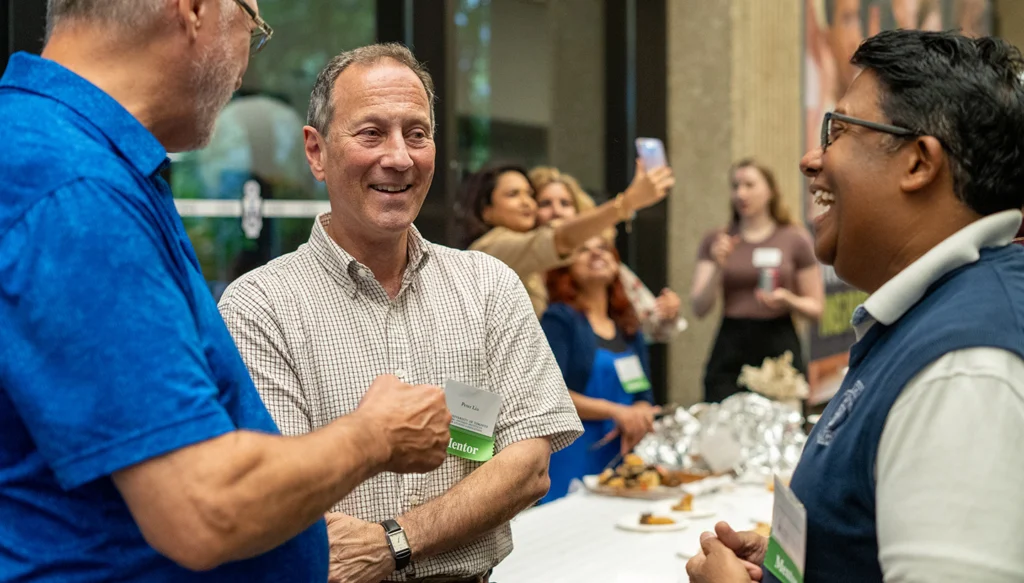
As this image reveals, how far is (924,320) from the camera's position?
48.8 inches

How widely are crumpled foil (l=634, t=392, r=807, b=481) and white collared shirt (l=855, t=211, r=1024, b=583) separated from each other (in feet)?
7.73

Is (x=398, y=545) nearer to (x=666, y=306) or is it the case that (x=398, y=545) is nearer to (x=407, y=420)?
(x=407, y=420)

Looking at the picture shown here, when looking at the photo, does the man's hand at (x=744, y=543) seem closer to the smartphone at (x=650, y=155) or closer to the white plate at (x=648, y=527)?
the white plate at (x=648, y=527)

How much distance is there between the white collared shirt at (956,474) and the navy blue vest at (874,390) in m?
0.02

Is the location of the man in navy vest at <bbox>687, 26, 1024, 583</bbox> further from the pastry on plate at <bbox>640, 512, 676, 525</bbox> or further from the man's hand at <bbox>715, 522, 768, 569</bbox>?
the pastry on plate at <bbox>640, 512, 676, 525</bbox>

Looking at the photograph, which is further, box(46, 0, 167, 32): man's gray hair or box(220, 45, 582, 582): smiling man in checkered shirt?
box(220, 45, 582, 582): smiling man in checkered shirt

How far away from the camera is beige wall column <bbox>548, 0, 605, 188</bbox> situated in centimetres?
707

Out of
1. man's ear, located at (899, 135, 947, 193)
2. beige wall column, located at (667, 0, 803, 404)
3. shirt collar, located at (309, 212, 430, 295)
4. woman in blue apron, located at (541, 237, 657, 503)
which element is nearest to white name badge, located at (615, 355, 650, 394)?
woman in blue apron, located at (541, 237, 657, 503)

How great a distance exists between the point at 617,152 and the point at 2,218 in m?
6.70

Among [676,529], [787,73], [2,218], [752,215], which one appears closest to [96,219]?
[2,218]

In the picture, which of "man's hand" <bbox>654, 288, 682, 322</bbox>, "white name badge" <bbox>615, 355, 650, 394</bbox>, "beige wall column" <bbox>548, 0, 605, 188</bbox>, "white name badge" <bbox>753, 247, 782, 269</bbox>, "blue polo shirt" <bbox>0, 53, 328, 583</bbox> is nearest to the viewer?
"blue polo shirt" <bbox>0, 53, 328, 583</bbox>

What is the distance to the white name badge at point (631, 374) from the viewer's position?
4102 millimetres

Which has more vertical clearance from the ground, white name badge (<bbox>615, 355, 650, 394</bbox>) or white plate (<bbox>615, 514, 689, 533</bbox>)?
white name badge (<bbox>615, 355, 650, 394</bbox>)

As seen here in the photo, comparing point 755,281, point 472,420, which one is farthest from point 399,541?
point 755,281
